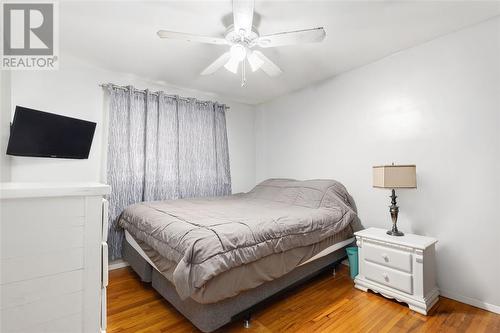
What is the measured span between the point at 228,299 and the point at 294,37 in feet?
6.65

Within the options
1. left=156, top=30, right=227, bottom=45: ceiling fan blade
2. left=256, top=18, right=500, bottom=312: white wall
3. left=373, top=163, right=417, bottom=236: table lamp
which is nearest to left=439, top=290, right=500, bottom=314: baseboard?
left=256, top=18, right=500, bottom=312: white wall

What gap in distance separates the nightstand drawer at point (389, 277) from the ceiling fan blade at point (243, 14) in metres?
2.43

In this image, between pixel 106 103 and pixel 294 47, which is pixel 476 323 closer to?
A: pixel 294 47

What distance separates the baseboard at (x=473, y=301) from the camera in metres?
1.98

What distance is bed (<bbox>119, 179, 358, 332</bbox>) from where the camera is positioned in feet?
4.97

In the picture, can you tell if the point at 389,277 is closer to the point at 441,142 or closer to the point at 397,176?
the point at 397,176

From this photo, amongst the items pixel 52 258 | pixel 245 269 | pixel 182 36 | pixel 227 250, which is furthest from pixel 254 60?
pixel 52 258

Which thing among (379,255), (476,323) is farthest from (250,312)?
(476,323)

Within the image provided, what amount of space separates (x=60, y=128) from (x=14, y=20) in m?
0.99

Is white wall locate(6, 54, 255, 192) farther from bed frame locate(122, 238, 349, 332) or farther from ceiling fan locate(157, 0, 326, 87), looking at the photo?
ceiling fan locate(157, 0, 326, 87)

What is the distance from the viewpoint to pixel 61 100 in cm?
270

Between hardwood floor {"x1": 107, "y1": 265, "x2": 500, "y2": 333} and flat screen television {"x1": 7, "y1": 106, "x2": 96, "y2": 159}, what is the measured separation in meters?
1.58

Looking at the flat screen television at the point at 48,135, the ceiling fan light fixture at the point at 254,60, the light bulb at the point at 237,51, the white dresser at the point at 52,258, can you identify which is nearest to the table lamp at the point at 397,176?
the ceiling fan light fixture at the point at 254,60

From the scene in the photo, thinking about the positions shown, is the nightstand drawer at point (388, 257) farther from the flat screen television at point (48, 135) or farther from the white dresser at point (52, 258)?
the flat screen television at point (48, 135)
